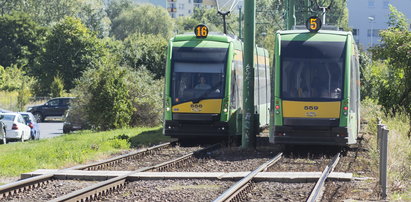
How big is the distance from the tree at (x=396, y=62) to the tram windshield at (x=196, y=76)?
5.18 meters

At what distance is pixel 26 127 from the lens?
30.0 metres

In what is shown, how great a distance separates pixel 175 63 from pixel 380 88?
280 inches

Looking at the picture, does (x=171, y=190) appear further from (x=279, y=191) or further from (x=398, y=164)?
(x=398, y=164)

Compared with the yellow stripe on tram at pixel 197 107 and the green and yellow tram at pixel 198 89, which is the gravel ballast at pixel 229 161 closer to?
the green and yellow tram at pixel 198 89

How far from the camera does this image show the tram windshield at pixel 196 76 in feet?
69.4

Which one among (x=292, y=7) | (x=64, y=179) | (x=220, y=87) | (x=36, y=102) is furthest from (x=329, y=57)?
(x=36, y=102)

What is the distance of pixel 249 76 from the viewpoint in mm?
20078

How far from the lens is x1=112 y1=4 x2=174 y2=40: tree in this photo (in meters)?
109

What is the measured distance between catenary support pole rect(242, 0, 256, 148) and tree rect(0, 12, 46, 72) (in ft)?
204

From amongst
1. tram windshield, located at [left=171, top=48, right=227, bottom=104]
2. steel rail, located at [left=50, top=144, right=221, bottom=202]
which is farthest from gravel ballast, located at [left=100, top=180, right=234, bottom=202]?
tram windshield, located at [left=171, top=48, right=227, bottom=104]

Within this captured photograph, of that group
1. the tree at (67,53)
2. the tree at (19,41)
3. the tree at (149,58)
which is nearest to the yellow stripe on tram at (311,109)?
the tree at (149,58)

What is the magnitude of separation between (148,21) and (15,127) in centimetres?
8282

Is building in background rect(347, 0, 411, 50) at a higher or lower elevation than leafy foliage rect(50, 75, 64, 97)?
higher

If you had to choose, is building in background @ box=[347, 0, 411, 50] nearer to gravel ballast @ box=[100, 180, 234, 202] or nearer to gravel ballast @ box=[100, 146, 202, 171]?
gravel ballast @ box=[100, 146, 202, 171]
